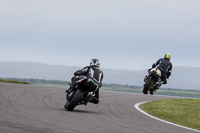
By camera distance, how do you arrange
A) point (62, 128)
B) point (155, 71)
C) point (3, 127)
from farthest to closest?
point (155, 71)
point (62, 128)
point (3, 127)

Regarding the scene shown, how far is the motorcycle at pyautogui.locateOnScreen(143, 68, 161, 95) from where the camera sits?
1891cm

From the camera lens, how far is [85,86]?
13.5 m

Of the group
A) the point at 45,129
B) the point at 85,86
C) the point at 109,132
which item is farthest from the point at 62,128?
the point at 85,86

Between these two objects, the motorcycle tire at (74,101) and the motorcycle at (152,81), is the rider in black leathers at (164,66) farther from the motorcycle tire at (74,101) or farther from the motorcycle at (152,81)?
the motorcycle tire at (74,101)

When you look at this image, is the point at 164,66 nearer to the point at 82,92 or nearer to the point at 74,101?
the point at 82,92

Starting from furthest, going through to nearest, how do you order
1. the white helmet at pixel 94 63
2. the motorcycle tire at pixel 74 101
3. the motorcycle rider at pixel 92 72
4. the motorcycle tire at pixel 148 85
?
the motorcycle tire at pixel 148 85 < the white helmet at pixel 94 63 < the motorcycle rider at pixel 92 72 < the motorcycle tire at pixel 74 101

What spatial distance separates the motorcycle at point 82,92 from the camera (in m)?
13.1

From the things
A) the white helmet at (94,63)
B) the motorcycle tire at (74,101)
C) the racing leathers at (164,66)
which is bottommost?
the motorcycle tire at (74,101)

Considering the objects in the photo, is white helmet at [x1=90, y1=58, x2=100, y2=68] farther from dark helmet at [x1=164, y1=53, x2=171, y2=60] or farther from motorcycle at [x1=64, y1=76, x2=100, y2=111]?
dark helmet at [x1=164, y1=53, x2=171, y2=60]

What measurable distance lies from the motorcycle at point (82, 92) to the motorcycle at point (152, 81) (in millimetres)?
5715

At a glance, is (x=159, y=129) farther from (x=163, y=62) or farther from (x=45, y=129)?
(x=163, y=62)

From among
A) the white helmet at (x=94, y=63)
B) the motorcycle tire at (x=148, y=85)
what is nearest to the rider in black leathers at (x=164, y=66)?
the motorcycle tire at (x=148, y=85)

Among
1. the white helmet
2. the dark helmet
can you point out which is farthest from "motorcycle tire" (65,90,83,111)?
the dark helmet

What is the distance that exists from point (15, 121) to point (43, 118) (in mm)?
1160
